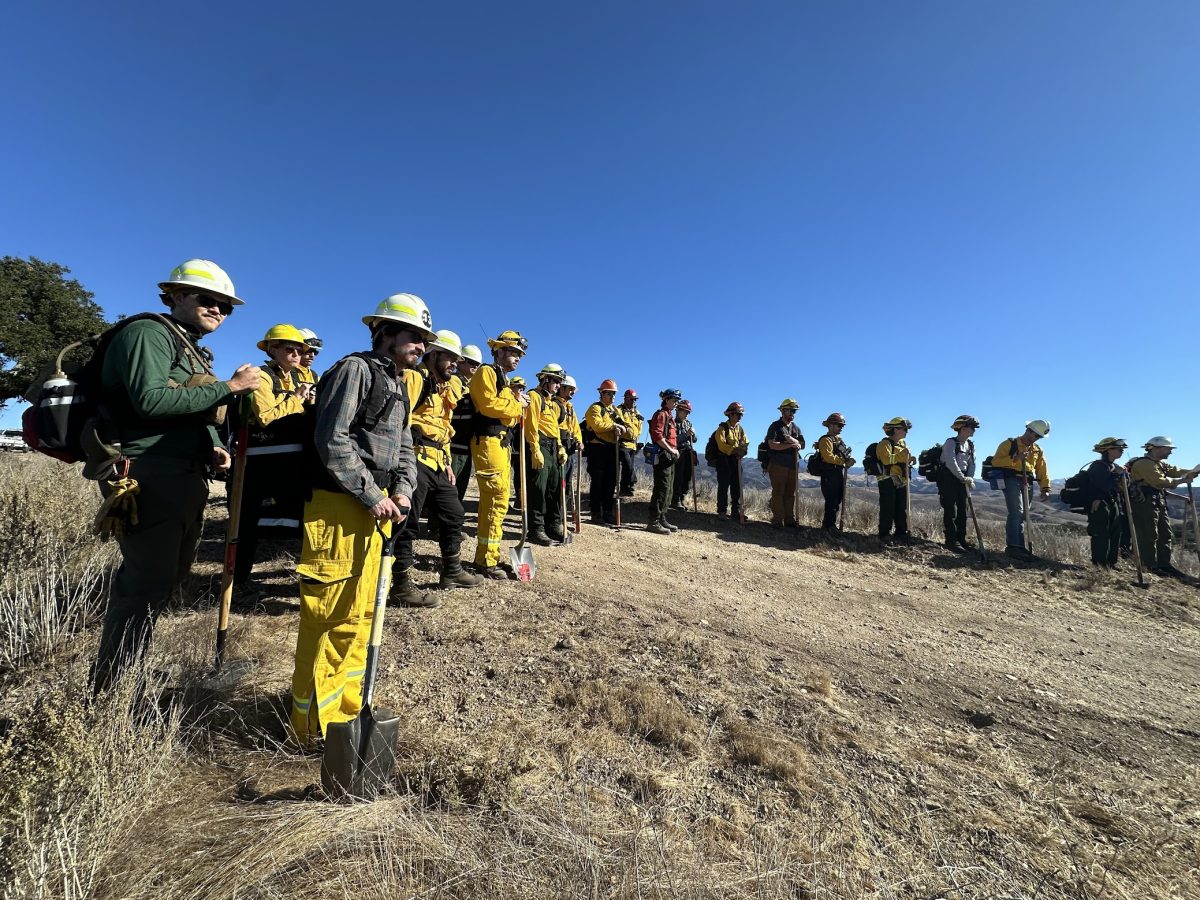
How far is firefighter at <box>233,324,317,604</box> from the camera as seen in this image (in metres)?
3.04

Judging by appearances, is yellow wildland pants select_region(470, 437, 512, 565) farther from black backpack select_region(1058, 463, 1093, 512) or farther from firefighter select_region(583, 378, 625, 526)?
black backpack select_region(1058, 463, 1093, 512)

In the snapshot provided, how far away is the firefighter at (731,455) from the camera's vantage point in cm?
1146

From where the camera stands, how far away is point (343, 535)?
2.65 meters

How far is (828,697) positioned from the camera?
12.5 ft

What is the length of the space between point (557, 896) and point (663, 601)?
4.08 meters

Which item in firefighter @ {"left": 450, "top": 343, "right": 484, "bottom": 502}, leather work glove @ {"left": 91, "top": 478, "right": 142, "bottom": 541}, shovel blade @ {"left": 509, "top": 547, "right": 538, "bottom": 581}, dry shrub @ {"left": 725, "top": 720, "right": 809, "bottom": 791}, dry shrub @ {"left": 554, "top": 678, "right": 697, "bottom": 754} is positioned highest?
firefighter @ {"left": 450, "top": 343, "right": 484, "bottom": 502}

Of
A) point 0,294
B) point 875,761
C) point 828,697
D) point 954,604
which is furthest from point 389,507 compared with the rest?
point 0,294

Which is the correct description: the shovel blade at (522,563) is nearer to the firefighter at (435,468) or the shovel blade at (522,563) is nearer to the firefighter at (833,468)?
the firefighter at (435,468)

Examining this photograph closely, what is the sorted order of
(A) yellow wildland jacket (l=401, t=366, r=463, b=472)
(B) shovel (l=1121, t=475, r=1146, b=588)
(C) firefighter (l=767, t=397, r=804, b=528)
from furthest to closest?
(C) firefighter (l=767, t=397, r=804, b=528), (B) shovel (l=1121, t=475, r=1146, b=588), (A) yellow wildland jacket (l=401, t=366, r=463, b=472)

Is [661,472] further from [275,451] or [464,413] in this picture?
[275,451]

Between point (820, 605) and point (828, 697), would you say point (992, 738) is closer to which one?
point (828, 697)

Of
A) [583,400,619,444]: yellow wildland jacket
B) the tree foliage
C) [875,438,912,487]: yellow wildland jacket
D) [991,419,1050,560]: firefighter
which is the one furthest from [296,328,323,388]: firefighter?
the tree foliage

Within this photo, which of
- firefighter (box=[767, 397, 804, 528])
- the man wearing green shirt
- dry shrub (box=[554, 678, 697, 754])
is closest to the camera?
the man wearing green shirt

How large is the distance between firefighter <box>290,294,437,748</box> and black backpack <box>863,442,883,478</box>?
34.6 feet
